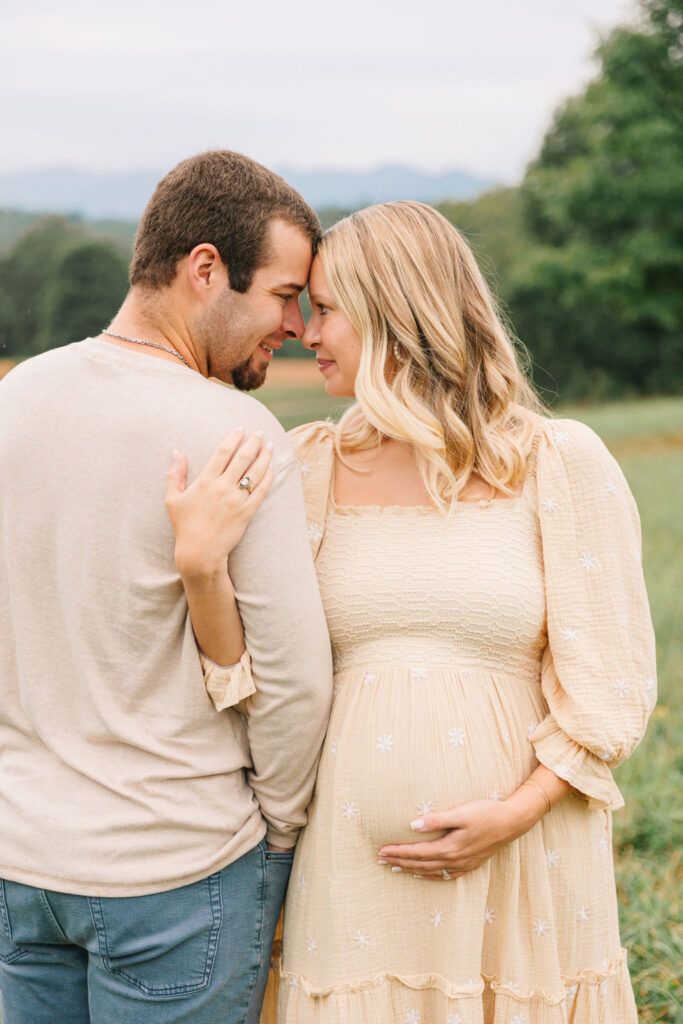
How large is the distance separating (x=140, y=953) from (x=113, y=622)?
61 cm

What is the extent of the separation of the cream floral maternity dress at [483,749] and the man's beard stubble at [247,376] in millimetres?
452

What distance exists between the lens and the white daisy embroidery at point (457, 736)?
2.07 metres

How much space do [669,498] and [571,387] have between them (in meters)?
21.1

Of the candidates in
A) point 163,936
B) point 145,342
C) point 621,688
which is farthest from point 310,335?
point 163,936

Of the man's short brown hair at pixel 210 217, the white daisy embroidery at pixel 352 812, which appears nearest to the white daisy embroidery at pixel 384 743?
the white daisy embroidery at pixel 352 812

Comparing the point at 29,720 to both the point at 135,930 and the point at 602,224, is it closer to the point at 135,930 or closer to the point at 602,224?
the point at 135,930

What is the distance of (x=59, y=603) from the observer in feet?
5.82

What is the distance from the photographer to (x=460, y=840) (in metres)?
1.99

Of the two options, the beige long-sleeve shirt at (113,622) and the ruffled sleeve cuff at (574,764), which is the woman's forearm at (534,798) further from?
the beige long-sleeve shirt at (113,622)

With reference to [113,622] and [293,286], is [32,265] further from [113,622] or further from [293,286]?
[113,622]

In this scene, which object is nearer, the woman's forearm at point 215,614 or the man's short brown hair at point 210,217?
the woman's forearm at point 215,614

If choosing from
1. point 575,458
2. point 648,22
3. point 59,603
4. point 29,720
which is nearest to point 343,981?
point 29,720

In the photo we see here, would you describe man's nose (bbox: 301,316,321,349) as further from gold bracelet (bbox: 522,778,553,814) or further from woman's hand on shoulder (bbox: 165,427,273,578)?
gold bracelet (bbox: 522,778,553,814)

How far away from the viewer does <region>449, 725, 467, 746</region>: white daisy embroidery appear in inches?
81.4
